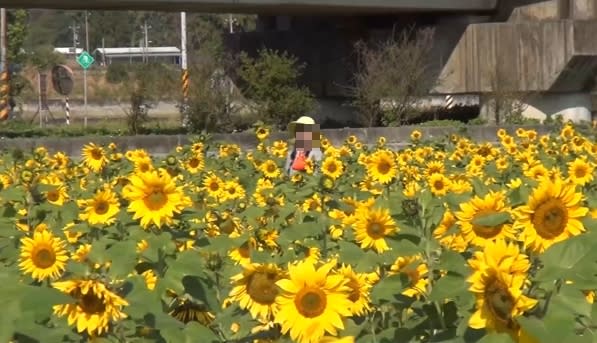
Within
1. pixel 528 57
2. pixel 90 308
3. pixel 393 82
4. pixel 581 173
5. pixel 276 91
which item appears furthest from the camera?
pixel 528 57

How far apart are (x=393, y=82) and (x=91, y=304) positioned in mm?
26694

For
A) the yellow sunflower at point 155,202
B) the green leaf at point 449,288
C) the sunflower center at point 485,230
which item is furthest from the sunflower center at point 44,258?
the green leaf at point 449,288

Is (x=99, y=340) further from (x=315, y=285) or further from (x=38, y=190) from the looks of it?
(x=38, y=190)

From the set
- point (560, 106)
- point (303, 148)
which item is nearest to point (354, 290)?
point (303, 148)

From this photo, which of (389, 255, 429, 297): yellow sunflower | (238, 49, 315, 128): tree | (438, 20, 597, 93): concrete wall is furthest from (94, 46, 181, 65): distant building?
(389, 255, 429, 297): yellow sunflower

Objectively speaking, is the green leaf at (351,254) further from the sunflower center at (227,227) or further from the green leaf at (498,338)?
the green leaf at (498,338)

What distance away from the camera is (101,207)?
4875mm

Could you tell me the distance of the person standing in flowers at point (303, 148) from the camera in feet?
31.6

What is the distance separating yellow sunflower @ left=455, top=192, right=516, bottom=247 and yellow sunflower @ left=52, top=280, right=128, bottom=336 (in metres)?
1.12

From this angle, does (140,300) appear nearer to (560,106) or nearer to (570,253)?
(570,253)

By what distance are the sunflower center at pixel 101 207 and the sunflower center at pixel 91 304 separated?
2064 millimetres

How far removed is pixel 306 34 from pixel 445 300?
3427cm

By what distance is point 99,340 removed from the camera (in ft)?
9.14

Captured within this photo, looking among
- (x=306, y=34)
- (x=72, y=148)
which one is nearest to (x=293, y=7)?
(x=306, y=34)
